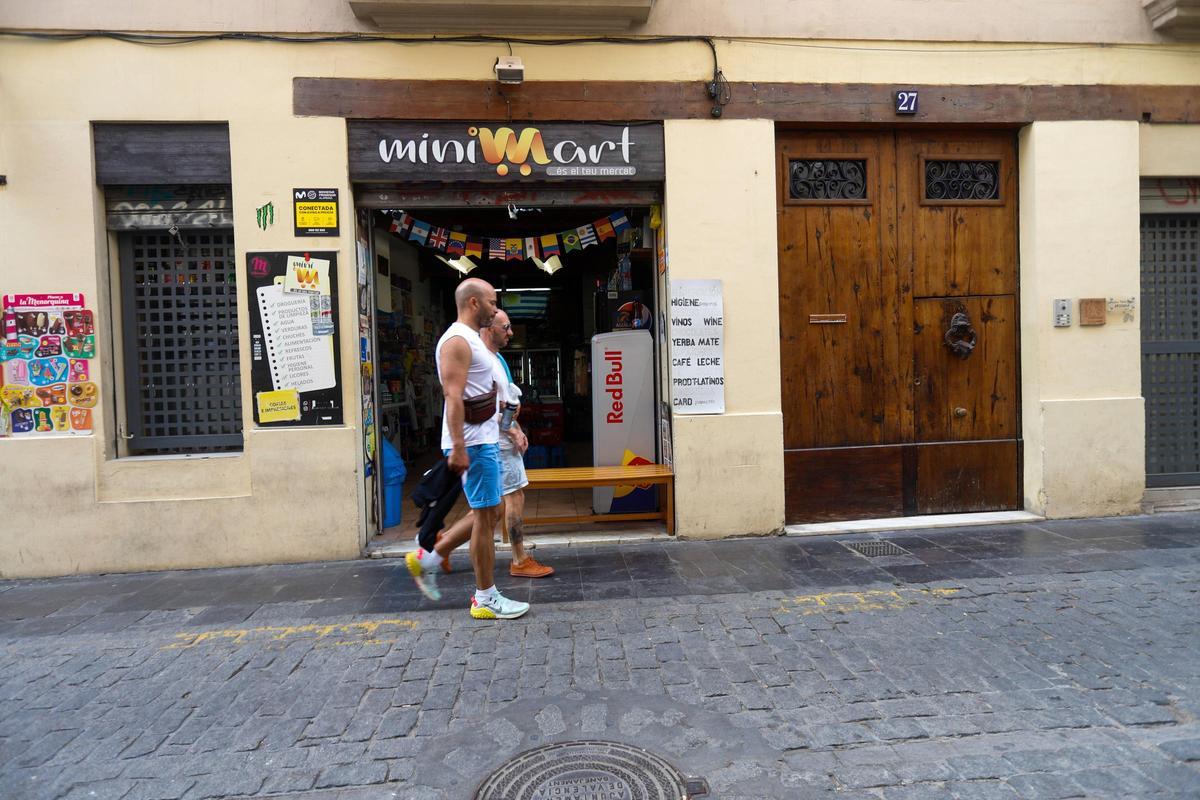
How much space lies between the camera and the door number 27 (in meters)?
6.50

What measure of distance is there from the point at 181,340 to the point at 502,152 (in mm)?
3109

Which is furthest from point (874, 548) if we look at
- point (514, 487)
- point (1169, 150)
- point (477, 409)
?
point (1169, 150)

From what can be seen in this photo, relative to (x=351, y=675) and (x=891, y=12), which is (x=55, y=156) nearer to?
(x=351, y=675)

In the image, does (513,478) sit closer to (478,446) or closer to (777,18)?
(478,446)

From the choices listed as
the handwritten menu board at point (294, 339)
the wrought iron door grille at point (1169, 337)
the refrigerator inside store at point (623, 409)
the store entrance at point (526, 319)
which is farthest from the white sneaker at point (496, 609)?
the wrought iron door grille at point (1169, 337)

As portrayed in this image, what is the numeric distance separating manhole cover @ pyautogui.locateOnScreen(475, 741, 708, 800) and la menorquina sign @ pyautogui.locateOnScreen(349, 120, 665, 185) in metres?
4.65

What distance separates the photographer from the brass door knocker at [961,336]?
6797 millimetres

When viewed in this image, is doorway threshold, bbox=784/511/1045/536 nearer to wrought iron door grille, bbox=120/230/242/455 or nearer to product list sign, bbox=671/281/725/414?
product list sign, bbox=671/281/725/414

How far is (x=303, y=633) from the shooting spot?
442 cm

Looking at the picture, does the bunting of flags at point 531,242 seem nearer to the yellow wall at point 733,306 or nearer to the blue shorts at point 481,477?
the yellow wall at point 733,306

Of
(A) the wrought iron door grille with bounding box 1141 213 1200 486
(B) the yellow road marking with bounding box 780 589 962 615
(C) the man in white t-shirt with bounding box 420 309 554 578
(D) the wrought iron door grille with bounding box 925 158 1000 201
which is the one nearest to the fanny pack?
(C) the man in white t-shirt with bounding box 420 309 554 578

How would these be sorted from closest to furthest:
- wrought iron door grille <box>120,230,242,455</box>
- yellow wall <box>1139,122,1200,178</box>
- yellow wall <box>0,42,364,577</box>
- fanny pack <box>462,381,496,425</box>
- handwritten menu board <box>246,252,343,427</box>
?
fanny pack <box>462,381,496,425</box> → yellow wall <box>0,42,364,577</box> → handwritten menu board <box>246,252,343,427</box> → wrought iron door grille <box>120,230,242,455</box> → yellow wall <box>1139,122,1200,178</box>

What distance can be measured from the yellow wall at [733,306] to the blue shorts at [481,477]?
221 cm

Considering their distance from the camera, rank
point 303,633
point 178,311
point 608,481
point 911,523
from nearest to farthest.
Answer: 1. point 303,633
2. point 178,311
3. point 608,481
4. point 911,523
